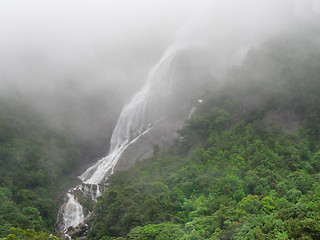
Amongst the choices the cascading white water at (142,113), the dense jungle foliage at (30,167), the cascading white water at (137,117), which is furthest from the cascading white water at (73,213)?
A: the cascading white water at (137,117)

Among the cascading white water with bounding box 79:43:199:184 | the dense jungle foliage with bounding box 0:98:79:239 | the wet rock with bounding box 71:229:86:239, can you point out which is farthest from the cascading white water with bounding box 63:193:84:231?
the cascading white water with bounding box 79:43:199:184

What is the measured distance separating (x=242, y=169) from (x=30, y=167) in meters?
19.4

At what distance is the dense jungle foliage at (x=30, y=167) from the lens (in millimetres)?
24000

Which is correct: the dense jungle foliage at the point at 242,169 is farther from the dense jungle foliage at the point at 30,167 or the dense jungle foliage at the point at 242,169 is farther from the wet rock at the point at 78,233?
the dense jungle foliage at the point at 30,167

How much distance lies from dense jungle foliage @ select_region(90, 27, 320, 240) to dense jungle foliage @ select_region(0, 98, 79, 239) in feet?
16.8

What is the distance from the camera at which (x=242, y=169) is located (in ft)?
75.6

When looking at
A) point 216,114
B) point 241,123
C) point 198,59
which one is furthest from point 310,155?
point 198,59

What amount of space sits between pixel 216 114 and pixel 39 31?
51972 mm

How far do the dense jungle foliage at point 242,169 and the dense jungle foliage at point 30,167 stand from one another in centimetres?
513

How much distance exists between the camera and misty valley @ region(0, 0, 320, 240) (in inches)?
727

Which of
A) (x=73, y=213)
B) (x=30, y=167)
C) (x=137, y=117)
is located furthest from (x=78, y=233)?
(x=137, y=117)

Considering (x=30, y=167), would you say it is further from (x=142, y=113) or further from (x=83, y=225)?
(x=142, y=113)

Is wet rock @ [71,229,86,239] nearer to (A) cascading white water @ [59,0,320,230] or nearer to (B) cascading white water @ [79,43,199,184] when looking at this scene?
(A) cascading white water @ [59,0,320,230]

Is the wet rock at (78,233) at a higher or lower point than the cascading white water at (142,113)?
lower
